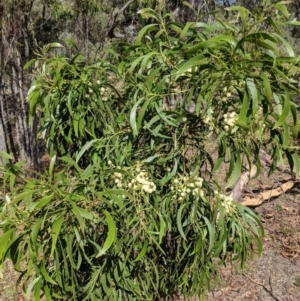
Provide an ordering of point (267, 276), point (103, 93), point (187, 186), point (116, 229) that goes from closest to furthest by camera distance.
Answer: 1. point (116, 229)
2. point (187, 186)
3. point (103, 93)
4. point (267, 276)

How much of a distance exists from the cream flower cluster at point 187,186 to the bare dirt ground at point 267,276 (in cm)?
162

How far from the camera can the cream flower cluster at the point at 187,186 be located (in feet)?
5.17

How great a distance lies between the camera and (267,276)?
3.65m

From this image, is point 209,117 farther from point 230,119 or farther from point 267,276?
point 267,276

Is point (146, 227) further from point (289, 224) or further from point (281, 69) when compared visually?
point (289, 224)

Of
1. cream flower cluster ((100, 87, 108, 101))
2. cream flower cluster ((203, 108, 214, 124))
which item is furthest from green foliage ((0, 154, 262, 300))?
cream flower cluster ((100, 87, 108, 101))

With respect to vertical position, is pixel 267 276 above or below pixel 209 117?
below

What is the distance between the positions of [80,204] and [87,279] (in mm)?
720

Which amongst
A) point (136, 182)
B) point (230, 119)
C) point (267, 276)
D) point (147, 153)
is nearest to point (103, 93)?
point (147, 153)

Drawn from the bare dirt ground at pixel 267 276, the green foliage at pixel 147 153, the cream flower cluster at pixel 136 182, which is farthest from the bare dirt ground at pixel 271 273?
the cream flower cluster at pixel 136 182

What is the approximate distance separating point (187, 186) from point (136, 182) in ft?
0.76

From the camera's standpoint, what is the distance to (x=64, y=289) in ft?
5.16

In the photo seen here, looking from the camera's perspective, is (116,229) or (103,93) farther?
(103,93)

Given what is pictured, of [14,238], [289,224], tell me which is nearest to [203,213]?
[14,238]
